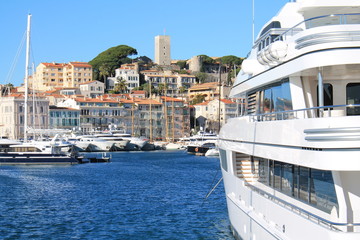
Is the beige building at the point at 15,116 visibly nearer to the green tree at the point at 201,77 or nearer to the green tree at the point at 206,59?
the green tree at the point at 201,77

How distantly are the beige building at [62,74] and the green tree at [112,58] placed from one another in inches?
349

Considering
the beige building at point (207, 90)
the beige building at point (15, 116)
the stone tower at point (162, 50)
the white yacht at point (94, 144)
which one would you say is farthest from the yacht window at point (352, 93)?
the stone tower at point (162, 50)

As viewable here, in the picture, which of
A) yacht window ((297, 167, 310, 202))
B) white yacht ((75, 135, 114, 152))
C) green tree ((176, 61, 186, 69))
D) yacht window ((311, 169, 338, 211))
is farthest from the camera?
green tree ((176, 61, 186, 69))

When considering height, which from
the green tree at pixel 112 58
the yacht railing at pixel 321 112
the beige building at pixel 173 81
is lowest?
the yacht railing at pixel 321 112

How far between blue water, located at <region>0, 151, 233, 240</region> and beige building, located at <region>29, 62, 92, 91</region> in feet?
346

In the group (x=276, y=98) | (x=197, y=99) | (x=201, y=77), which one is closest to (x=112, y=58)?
(x=201, y=77)

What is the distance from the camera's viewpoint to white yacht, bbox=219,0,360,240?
8984 millimetres

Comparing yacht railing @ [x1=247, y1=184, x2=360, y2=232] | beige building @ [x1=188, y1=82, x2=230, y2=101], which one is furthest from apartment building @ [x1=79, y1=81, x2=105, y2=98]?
yacht railing @ [x1=247, y1=184, x2=360, y2=232]

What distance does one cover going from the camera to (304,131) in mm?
9484

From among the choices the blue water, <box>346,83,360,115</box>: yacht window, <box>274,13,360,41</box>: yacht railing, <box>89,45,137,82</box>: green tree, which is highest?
<box>89,45,137,82</box>: green tree

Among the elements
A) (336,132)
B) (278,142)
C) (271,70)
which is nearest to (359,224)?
(336,132)

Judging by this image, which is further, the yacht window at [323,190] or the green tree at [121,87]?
the green tree at [121,87]

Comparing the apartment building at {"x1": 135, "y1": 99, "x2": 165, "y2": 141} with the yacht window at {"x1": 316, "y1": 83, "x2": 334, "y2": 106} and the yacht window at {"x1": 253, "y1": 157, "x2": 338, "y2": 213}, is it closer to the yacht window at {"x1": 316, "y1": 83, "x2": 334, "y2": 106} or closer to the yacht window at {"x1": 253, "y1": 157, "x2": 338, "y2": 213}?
the yacht window at {"x1": 253, "y1": 157, "x2": 338, "y2": 213}

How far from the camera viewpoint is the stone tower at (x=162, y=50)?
618ft
